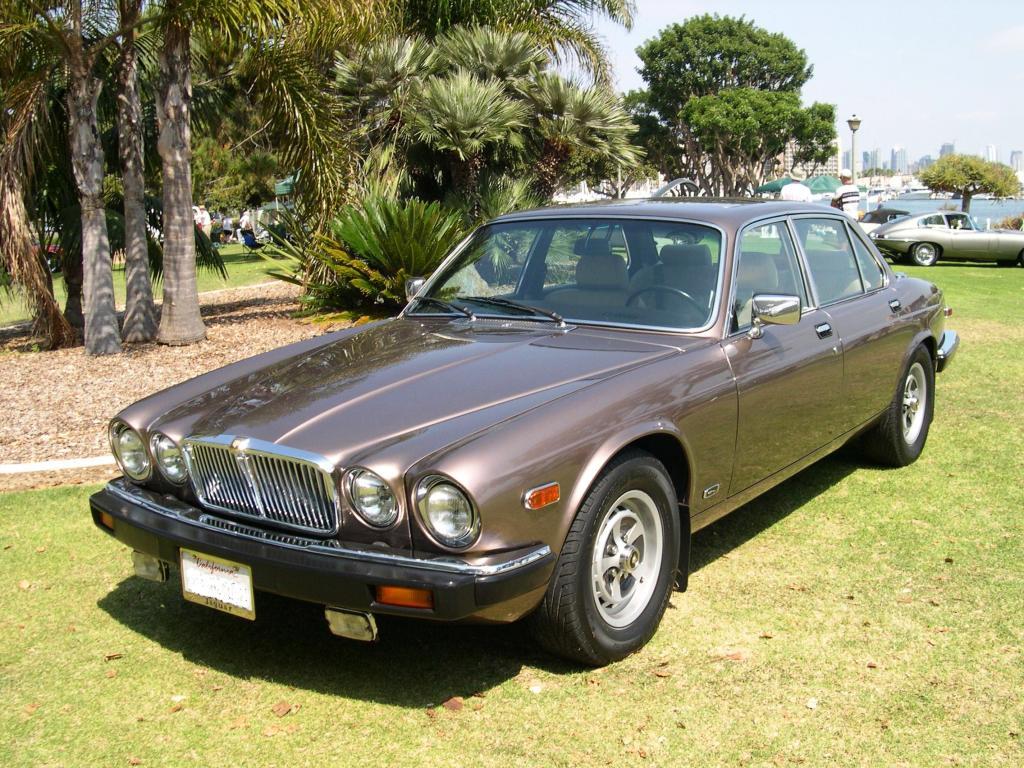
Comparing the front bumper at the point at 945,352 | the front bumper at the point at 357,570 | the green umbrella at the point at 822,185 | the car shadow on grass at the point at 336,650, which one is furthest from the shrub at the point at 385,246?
the green umbrella at the point at 822,185

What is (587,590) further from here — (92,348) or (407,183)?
(407,183)

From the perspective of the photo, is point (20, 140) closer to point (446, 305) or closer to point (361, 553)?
point (446, 305)

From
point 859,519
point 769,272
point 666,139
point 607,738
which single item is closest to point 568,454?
point 607,738

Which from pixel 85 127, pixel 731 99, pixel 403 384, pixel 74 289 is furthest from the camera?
pixel 731 99

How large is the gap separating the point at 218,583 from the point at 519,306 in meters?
1.89

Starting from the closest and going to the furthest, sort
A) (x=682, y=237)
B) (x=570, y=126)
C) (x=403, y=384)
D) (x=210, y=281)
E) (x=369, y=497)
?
(x=369, y=497) → (x=403, y=384) → (x=682, y=237) → (x=570, y=126) → (x=210, y=281)

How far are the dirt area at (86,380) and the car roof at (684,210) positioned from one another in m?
3.36

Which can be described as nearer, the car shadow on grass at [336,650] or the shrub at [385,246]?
the car shadow on grass at [336,650]

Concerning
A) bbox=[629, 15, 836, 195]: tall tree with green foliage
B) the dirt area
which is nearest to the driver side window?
the dirt area

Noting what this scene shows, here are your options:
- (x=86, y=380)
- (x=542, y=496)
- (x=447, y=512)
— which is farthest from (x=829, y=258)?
(x=86, y=380)

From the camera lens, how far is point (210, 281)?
22.8m

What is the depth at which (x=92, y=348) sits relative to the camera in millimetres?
10109

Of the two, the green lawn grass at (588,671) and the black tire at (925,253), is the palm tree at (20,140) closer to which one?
the green lawn grass at (588,671)

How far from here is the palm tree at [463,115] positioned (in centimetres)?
1463
